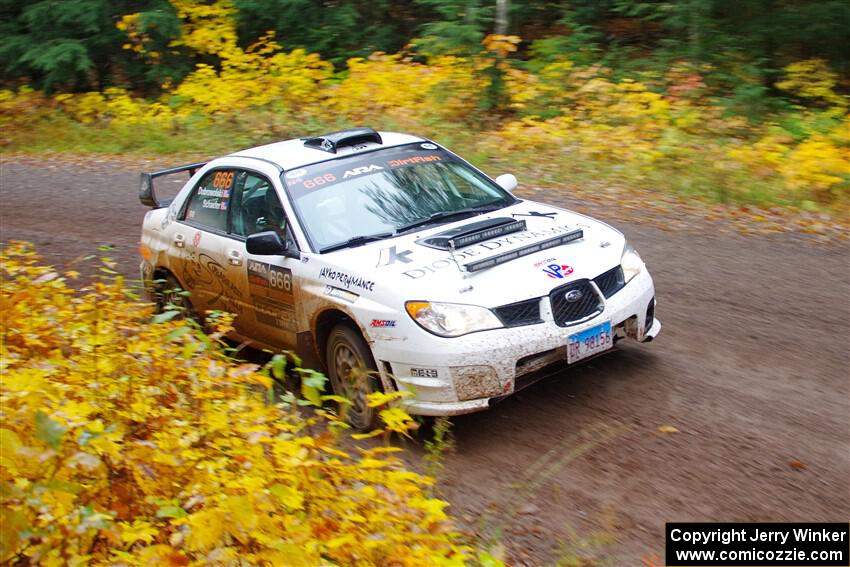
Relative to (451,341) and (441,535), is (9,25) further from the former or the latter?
(441,535)

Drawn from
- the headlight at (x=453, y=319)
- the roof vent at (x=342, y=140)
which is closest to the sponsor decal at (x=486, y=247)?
the headlight at (x=453, y=319)

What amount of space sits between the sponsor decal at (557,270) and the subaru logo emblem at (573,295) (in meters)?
0.12

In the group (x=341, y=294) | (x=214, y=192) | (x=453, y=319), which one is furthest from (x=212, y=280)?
(x=453, y=319)

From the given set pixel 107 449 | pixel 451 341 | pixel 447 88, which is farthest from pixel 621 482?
pixel 447 88

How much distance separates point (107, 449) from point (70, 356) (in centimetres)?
217

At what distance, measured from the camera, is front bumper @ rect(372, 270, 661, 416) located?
5555 mm

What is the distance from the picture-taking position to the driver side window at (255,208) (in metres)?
6.90

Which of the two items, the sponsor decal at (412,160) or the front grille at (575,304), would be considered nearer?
the front grille at (575,304)

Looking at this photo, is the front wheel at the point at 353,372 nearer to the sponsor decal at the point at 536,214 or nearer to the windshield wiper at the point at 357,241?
the windshield wiper at the point at 357,241

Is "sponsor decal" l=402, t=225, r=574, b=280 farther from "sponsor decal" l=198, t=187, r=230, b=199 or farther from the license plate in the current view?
"sponsor decal" l=198, t=187, r=230, b=199

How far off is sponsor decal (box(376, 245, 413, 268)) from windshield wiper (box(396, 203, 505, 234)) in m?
0.38

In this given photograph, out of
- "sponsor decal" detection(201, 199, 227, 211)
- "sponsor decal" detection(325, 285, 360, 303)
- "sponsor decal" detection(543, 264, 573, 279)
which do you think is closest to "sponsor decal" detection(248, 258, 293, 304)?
"sponsor decal" detection(325, 285, 360, 303)

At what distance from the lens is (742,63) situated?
14.4 meters

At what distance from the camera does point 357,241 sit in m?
6.48
